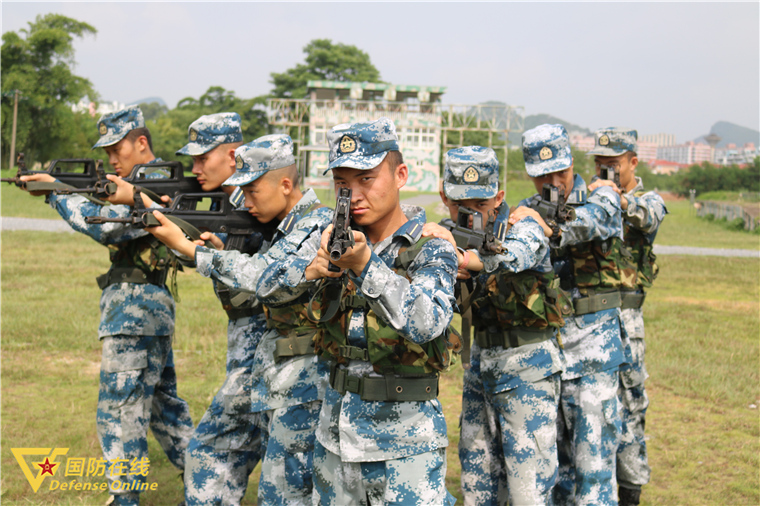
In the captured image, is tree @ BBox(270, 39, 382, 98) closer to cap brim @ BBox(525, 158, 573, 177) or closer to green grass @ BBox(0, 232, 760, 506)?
green grass @ BBox(0, 232, 760, 506)

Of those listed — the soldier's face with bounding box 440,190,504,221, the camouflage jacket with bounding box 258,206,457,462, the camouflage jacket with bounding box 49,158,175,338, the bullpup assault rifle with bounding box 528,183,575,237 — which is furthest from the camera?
the camouflage jacket with bounding box 49,158,175,338

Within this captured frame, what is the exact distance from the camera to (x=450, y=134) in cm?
5456

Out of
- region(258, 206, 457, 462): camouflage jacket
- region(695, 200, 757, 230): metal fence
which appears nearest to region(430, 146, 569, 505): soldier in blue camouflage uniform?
region(258, 206, 457, 462): camouflage jacket

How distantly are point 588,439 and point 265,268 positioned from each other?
235 centimetres

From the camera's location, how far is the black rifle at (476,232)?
361cm

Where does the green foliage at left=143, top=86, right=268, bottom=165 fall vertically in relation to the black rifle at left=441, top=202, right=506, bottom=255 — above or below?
above

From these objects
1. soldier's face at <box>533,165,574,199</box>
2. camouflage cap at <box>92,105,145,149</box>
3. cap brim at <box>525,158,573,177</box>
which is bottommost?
soldier's face at <box>533,165,574,199</box>

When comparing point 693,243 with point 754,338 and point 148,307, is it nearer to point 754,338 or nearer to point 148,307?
point 754,338

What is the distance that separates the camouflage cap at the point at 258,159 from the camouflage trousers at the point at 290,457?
4.20 feet

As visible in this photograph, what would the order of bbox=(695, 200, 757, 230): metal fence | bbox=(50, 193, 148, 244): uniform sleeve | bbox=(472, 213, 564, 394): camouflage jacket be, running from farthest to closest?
1. bbox=(695, 200, 757, 230): metal fence
2. bbox=(50, 193, 148, 244): uniform sleeve
3. bbox=(472, 213, 564, 394): camouflage jacket

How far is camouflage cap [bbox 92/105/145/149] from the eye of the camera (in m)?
5.19

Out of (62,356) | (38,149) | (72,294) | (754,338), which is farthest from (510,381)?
(38,149)

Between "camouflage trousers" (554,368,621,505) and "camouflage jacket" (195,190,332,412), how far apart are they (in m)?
1.79

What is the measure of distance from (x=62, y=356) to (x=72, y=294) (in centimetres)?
349
